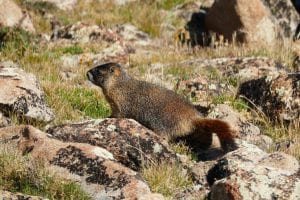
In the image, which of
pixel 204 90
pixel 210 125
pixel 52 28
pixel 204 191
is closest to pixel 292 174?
pixel 204 191

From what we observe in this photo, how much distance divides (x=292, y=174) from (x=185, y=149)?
76.6 inches

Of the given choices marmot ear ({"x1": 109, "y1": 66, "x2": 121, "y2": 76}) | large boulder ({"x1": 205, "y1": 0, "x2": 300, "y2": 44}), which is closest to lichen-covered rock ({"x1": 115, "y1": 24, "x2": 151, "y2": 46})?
large boulder ({"x1": 205, "y1": 0, "x2": 300, "y2": 44})

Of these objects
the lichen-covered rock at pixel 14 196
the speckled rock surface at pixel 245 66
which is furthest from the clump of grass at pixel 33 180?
the speckled rock surface at pixel 245 66

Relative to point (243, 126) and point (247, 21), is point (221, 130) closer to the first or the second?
point (243, 126)

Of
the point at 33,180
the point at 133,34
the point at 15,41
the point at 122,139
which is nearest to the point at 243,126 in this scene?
the point at 122,139

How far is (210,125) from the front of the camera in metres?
8.80

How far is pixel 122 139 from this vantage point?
26.8 ft

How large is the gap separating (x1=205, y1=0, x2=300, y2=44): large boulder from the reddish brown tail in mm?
9288

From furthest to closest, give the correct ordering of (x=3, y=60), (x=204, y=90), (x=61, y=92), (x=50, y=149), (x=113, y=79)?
(x=3, y=60), (x=204, y=90), (x=61, y=92), (x=113, y=79), (x=50, y=149)

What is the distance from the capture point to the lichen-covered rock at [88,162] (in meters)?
7.03

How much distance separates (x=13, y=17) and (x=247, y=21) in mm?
6128

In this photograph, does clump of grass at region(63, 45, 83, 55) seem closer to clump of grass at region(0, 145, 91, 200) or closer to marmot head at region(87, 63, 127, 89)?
marmot head at region(87, 63, 127, 89)

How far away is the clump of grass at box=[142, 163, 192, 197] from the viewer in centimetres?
761

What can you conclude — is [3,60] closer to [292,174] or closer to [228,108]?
[228,108]
